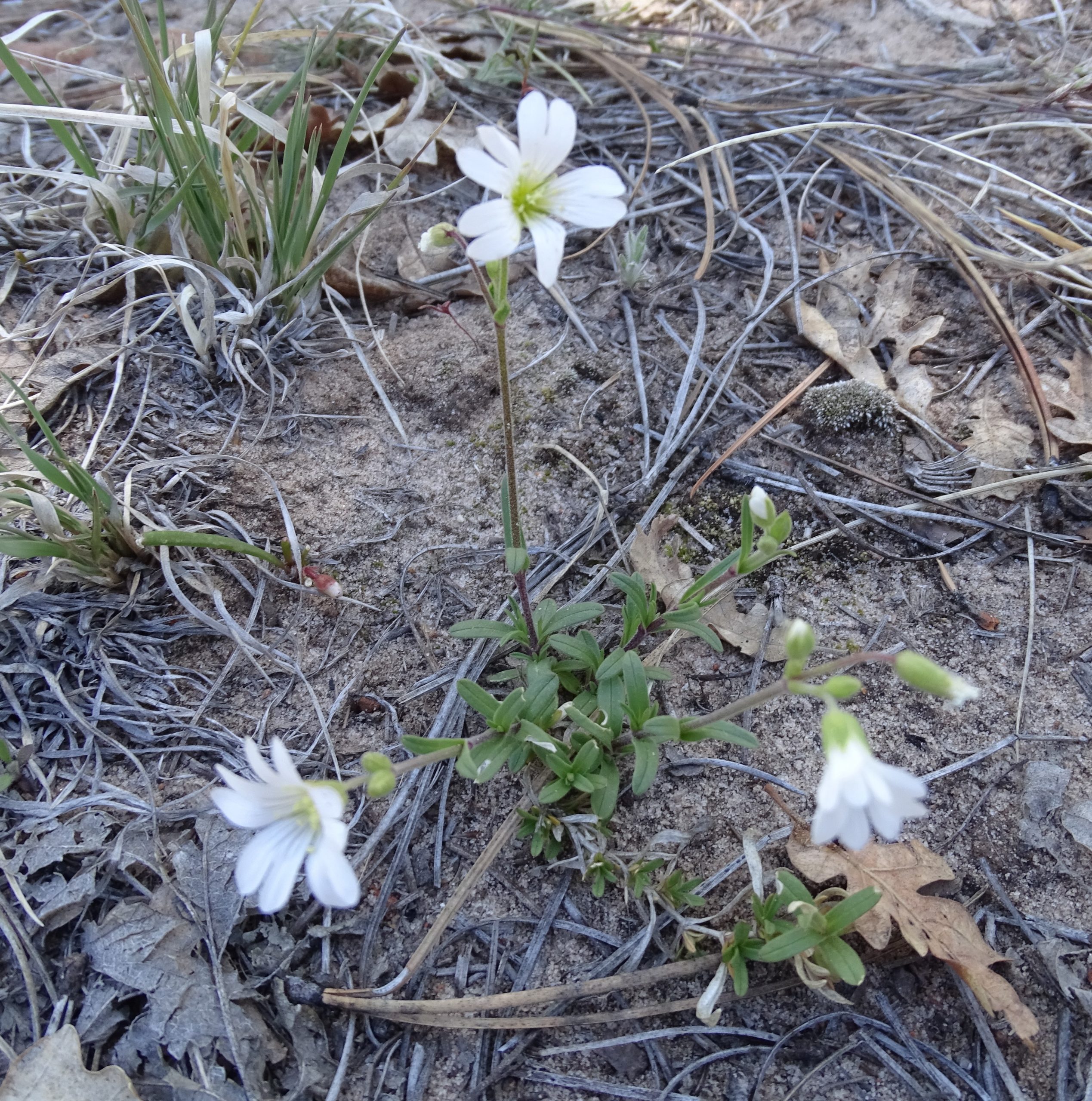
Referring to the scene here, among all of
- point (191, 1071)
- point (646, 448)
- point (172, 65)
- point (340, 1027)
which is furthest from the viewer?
point (172, 65)

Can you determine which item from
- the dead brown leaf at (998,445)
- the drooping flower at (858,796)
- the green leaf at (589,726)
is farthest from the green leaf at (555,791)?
the dead brown leaf at (998,445)

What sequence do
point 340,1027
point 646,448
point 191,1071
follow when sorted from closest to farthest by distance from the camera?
point 191,1071
point 340,1027
point 646,448

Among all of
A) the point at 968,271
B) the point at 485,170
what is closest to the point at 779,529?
the point at 485,170

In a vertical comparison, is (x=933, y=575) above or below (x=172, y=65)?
below

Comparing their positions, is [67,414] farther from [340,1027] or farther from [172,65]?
[340,1027]

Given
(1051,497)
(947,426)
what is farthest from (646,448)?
(1051,497)

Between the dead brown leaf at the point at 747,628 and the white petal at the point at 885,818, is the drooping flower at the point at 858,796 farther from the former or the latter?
the dead brown leaf at the point at 747,628
